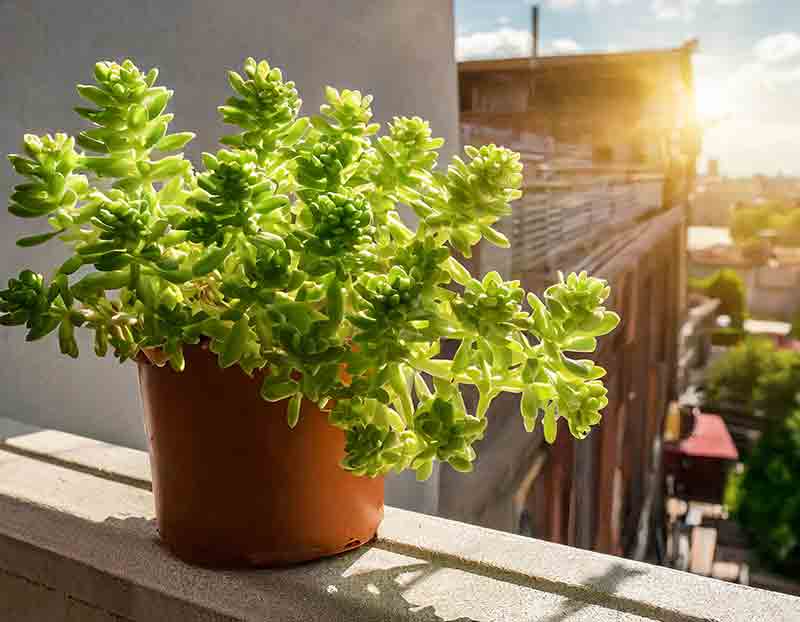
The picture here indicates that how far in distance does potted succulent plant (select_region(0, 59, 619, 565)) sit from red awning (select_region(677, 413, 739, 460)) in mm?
9943

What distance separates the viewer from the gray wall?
39.2 inches

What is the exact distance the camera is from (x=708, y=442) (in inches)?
413

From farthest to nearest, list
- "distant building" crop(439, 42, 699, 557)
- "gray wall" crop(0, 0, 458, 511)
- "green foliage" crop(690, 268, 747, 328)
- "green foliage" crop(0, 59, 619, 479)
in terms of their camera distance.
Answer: "green foliage" crop(690, 268, 747, 328) → "distant building" crop(439, 42, 699, 557) → "gray wall" crop(0, 0, 458, 511) → "green foliage" crop(0, 59, 619, 479)

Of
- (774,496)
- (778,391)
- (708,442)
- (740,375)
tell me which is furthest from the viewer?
(740,375)

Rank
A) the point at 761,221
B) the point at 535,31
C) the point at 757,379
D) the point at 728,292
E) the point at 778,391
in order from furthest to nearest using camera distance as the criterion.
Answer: the point at 761,221
the point at 728,292
the point at 757,379
the point at 778,391
the point at 535,31

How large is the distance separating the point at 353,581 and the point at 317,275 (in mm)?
242

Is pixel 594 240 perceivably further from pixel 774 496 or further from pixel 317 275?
pixel 774 496

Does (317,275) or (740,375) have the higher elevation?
(317,275)

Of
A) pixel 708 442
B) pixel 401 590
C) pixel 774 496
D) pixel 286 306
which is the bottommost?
pixel 774 496

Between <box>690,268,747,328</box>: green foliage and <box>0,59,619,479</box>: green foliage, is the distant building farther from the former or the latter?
<box>690,268,747,328</box>: green foliage

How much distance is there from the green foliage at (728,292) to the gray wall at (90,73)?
53.8 ft

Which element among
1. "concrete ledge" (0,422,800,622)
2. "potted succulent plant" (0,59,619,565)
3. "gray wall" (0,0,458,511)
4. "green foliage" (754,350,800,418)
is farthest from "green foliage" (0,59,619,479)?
"green foliage" (754,350,800,418)

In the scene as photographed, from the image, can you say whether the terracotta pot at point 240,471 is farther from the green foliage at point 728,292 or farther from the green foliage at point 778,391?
the green foliage at point 728,292

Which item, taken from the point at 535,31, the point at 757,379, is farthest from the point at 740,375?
the point at 535,31
